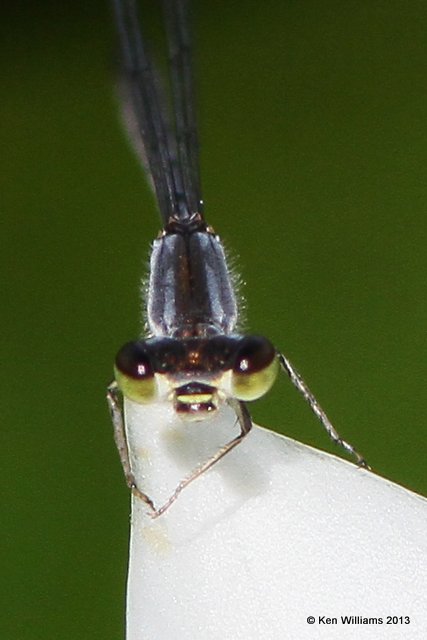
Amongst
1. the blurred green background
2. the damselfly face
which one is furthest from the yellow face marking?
the blurred green background

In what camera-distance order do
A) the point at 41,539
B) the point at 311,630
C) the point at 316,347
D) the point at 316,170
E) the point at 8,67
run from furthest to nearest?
the point at 8,67 < the point at 316,170 < the point at 316,347 < the point at 41,539 < the point at 311,630

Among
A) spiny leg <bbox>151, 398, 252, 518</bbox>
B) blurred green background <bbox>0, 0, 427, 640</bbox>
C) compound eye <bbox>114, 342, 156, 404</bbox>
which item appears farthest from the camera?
blurred green background <bbox>0, 0, 427, 640</bbox>

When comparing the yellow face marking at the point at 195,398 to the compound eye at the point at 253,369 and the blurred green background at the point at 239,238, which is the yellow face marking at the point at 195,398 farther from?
the blurred green background at the point at 239,238

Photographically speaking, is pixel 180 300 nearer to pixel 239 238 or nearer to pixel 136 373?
pixel 136 373

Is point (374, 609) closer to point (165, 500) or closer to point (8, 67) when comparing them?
point (165, 500)

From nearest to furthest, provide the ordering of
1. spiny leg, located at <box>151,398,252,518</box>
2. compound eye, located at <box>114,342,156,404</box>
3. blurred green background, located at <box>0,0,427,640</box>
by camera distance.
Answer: spiny leg, located at <box>151,398,252,518</box> < compound eye, located at <box>114,342,156,404</box> < blurred green background, located at <box>0,0,427,640</box>

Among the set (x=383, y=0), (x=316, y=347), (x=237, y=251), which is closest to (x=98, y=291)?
(x=237, y=251)

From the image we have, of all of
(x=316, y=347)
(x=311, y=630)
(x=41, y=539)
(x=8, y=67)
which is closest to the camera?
(x=311, y=630)

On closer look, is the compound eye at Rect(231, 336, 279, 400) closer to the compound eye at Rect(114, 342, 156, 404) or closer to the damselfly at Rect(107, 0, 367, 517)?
the damselfly at Rect(107, 0, 367, 517)

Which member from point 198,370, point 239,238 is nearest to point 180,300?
point 198,370
